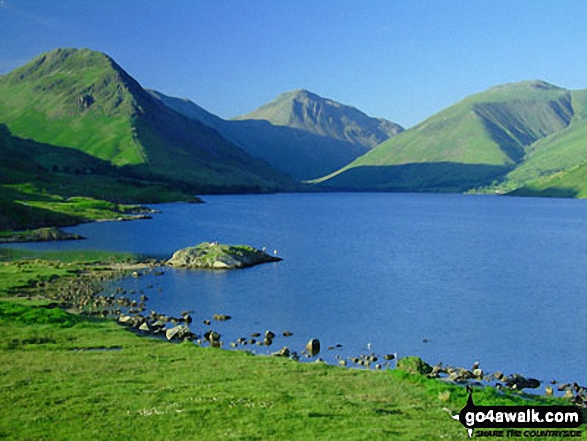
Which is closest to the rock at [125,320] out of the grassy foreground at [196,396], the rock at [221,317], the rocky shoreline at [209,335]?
the rocky shoreline at [209,335]

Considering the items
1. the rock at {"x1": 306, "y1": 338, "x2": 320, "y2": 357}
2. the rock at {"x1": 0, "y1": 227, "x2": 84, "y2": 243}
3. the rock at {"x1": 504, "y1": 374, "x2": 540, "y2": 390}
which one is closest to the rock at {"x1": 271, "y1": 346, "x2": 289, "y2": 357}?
the rock at {"x1": 306, "y1": 338, "x2": 320, "y2": 357}

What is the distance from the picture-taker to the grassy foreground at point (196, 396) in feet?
93.8

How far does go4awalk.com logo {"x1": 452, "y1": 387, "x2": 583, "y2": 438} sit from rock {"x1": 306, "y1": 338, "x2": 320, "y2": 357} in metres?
27.0

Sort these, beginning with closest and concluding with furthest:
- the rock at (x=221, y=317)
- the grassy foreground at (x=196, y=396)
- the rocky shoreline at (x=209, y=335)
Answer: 1. the grassy foreground at (x=196, y=396)
2. the rocky shoreline at (x=209, y=335)
3. the rock at (x=221, y=317)

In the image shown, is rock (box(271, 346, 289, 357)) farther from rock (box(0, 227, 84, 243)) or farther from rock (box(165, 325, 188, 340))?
rock (box(0, 227, 84, 243))

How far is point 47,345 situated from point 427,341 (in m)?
35.7

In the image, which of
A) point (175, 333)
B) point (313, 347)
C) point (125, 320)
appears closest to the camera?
point (313, 347)

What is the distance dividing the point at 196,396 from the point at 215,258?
3093 inches

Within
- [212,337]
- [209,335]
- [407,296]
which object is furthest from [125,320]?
[407,296]

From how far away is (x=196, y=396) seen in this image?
33.8m

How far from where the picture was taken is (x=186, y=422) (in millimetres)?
29391

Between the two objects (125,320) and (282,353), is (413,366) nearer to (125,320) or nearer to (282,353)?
(282,353)

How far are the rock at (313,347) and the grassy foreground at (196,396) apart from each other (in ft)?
33.5

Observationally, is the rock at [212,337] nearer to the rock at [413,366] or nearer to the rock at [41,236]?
the rock at [413,366]
